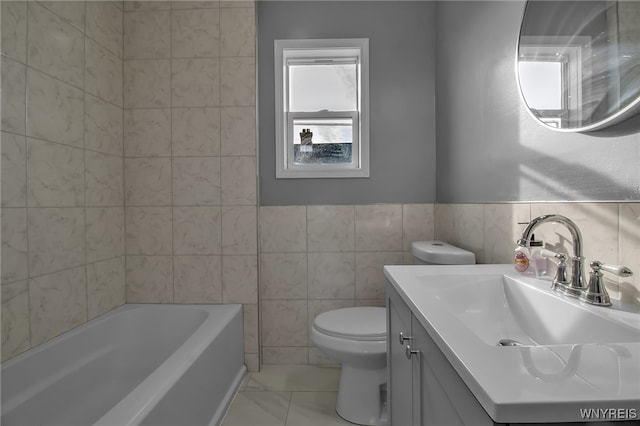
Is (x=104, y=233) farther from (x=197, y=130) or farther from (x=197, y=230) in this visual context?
(x=197, y=130)

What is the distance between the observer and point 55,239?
5.36ft

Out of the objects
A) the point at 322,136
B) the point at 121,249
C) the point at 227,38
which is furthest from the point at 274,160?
the point at 121,249

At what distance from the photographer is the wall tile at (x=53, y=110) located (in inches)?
59.5

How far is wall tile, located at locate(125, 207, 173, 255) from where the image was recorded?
221cm

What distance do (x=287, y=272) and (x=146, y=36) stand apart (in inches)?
67.8

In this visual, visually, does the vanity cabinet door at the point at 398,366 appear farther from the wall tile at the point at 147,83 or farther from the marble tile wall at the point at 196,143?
the wall tile at the point at 147,83

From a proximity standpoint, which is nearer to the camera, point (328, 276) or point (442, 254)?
point (442, 254)

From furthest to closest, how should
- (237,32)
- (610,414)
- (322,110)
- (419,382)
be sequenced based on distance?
(322,110), (237,32), (419,382), (610,414)

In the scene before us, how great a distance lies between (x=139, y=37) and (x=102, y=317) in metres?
1.69

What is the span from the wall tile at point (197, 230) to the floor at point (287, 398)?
824mm

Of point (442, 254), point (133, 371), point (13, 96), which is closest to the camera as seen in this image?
point (13, 96)

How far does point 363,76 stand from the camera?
2289 millimetres

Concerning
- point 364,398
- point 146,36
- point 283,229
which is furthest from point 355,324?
point 146,36

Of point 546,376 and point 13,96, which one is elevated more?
point 13,96
